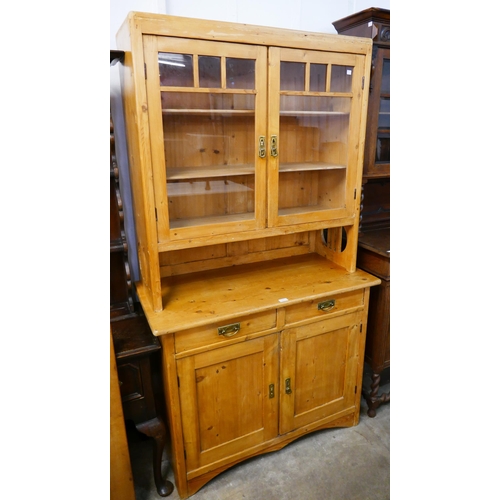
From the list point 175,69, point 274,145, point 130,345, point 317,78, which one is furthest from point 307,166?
point 130,345

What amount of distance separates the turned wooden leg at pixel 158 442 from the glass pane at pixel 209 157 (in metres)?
0.89

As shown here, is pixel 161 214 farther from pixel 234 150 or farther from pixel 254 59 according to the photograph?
pixel 254 59

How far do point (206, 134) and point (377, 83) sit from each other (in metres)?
0.99

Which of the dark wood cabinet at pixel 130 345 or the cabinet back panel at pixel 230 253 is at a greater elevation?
the cabinet back panel at pixel 230 253

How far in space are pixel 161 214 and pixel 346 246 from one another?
1.02m

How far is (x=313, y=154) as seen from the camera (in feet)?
6.57

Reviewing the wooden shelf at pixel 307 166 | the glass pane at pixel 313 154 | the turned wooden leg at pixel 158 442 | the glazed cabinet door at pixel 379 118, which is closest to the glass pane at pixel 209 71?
the glass pane at pixel 313 154

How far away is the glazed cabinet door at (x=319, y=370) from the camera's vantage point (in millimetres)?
1905

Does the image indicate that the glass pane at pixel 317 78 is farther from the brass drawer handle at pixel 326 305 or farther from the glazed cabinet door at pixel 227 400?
the glazed cabinet door at pixel 227 400

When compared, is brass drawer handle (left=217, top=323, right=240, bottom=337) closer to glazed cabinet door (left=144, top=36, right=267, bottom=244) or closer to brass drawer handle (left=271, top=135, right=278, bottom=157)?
glazed cabinet door (left=144, top=36, right=267, bottom=244)

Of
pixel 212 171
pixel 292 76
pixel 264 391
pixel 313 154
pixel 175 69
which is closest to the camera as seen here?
pixel 175 69

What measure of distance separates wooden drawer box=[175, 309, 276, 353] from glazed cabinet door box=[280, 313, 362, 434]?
134mm

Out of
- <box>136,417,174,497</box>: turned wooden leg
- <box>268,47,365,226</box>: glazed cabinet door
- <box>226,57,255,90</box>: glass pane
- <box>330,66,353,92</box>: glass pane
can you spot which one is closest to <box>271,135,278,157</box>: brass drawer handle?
<box>268,47,365,226</box>: glazed cabinet door

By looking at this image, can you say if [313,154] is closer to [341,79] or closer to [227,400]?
[341,79]
